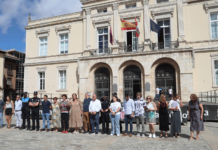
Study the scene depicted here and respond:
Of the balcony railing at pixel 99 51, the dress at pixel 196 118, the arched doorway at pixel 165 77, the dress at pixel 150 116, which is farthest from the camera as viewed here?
the balcony railing at pixel 99 51

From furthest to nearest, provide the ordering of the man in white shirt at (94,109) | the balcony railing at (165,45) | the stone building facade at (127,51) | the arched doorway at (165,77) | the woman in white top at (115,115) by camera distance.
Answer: the balcony railing at (165,45) < the arched doorway at (165,77) < the stone building facade at (127,51) < the man in white shirt at (94,109) < the woman in white top at (115,115)

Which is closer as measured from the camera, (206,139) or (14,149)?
(14,149)

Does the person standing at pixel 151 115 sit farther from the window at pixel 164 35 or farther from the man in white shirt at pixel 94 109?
the window at pixel 164 35

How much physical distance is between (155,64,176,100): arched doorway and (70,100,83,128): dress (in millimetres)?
11071

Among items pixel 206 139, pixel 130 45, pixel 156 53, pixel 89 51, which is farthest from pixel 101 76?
pixel 206 139

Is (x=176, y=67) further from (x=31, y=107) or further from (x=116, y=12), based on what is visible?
(x=31, y=107)

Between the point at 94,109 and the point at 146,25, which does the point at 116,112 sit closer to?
the point at 94,109

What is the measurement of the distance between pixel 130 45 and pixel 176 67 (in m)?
5.03

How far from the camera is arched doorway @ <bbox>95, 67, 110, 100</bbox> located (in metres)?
20.6

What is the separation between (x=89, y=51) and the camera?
2138cm

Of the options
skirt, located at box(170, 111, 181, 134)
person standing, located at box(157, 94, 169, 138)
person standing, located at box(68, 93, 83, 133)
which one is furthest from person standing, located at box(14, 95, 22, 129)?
skirt, located at box(170, 111, 181, 134)

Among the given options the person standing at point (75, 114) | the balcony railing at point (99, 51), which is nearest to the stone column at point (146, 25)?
the balcony railing at point (99, 51)

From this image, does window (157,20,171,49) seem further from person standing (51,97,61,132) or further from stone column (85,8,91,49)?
person standing (51,97,61,132)

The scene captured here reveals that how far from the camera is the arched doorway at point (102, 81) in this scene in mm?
20609
